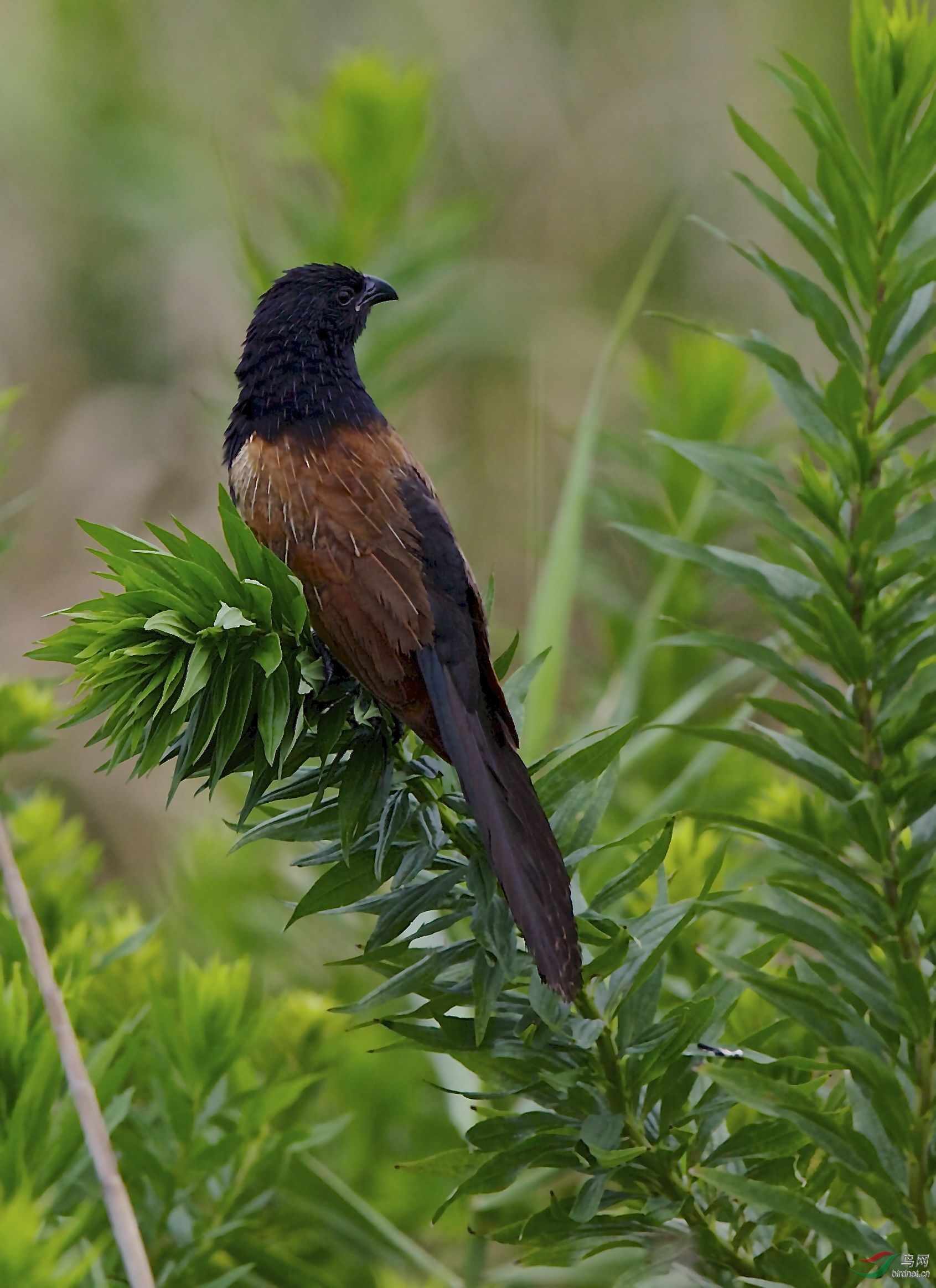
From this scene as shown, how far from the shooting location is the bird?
775mm

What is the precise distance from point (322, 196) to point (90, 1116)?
2307mm

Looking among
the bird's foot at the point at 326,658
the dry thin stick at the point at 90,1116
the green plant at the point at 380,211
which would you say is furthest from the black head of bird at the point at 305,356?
the dry thin stick at the point at 90,1116

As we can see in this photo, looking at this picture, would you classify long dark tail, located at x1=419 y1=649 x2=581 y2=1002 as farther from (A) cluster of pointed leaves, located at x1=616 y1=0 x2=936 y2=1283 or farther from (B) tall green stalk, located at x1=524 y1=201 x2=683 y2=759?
(B) tall green stalk, located at x1=524 y1=201 x2=683 y2=759

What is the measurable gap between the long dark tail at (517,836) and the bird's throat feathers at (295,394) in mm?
422

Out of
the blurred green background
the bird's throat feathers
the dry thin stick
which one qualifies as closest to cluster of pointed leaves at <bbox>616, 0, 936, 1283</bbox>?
the dry thin stick

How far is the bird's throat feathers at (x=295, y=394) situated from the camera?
1259mm

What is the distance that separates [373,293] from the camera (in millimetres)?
1572

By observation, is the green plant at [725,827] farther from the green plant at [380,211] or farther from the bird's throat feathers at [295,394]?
the green plant at [380,211]

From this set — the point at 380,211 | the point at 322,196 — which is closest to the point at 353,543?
the point at 380,211

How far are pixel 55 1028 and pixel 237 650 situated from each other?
9.3 inches

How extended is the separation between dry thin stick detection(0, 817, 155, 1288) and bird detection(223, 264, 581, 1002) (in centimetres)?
25

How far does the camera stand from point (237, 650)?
2.60 ft

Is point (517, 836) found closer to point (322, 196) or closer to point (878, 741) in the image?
point (878, 741)

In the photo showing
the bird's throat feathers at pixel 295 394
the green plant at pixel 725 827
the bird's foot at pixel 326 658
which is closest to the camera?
the green plant at pixel 725 827
